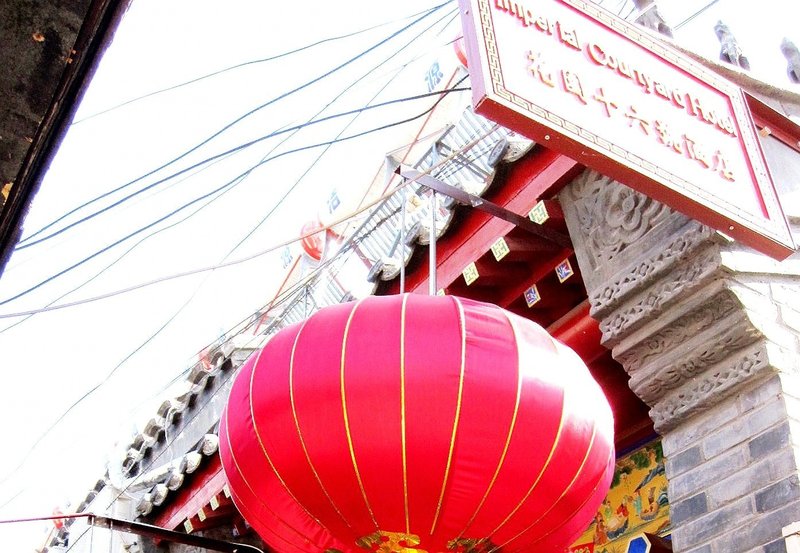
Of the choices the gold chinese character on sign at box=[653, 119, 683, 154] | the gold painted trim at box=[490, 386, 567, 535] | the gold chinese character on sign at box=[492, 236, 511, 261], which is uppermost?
the gold chinese character on sign at box=[492, 236, 511, 261]

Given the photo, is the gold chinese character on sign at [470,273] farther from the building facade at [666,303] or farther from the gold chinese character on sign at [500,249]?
the gold chinese character on sign at [500,249]

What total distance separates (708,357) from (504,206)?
5.07 feet

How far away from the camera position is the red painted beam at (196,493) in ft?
27.5

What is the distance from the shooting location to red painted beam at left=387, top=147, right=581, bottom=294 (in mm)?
5895

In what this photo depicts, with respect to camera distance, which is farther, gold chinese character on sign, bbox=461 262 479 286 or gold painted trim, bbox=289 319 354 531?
gold chinese character on sign, bbox=461 262 479 286

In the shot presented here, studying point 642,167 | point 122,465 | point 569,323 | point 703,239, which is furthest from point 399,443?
point 122,465

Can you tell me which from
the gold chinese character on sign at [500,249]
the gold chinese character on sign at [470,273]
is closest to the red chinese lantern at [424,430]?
the gold chinese character on sign at [500,249]

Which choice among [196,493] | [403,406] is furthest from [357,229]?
[403,406]

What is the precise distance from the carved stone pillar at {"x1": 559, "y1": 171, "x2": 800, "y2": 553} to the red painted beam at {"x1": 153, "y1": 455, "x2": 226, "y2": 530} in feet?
13.1

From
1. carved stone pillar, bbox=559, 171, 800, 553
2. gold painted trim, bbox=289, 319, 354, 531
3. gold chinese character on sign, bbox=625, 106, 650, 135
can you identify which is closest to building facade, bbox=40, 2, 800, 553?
carved stone pillar, bbox=559, 171, 800, 553

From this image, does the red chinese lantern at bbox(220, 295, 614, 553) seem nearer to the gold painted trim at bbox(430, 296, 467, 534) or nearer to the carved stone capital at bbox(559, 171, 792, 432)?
the gold painted trim at bbox(430, 296, 467, 534)

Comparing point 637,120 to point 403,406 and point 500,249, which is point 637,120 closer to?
point 500,249

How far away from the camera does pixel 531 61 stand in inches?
174

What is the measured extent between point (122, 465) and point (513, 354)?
9680 millimetres
